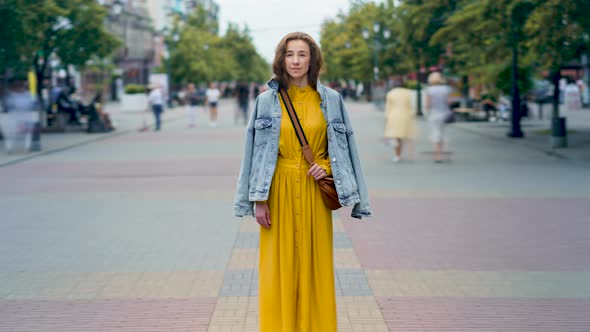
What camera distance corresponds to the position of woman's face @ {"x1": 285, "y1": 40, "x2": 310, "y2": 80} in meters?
4.21

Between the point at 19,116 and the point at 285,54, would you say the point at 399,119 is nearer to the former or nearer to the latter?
the point at 19,116

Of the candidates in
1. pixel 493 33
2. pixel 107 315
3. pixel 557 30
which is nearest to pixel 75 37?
pixel 493 33

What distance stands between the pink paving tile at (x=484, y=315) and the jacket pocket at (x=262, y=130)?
1683 millimetres

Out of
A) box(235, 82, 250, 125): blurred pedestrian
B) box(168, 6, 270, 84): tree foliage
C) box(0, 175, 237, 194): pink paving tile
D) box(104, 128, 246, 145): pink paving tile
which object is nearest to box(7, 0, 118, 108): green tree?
box(104, 128, 246, 145): pink paving tile

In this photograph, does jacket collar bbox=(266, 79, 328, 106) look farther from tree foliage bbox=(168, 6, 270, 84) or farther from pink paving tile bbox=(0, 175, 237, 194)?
tree foliage bbox=(168, 6, 270, 84)

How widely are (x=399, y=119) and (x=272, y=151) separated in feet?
42.1

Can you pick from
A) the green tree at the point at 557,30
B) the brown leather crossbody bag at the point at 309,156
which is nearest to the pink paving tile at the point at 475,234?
the brown leather crossbody bag at the point at 309,156

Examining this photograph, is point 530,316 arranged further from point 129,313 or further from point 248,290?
point 129,313

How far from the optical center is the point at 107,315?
558 centimetres

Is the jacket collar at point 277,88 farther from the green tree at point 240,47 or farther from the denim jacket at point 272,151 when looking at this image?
the green tree at point 240,47

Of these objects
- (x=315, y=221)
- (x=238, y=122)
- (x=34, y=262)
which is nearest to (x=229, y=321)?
(x=315, y=221)

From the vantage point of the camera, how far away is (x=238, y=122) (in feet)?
122

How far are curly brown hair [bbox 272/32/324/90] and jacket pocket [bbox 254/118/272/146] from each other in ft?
0.72

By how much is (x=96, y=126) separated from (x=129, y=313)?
24214mm
